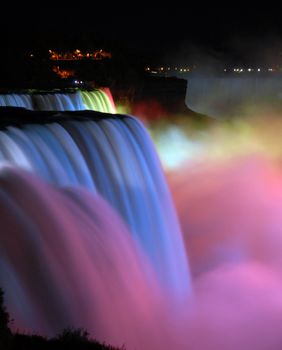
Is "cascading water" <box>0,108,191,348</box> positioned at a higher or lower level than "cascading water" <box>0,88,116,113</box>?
lower

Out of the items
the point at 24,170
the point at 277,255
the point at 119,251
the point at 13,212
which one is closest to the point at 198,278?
the point at 277,255

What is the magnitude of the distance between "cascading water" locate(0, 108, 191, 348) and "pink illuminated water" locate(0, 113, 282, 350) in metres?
0.02

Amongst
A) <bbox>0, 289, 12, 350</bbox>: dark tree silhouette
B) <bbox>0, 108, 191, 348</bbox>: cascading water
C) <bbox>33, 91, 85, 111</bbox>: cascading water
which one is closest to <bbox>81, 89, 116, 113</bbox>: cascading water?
<bbox>33, 91, 85, 111</bbox>: cascading water

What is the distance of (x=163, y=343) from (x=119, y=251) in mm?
1561

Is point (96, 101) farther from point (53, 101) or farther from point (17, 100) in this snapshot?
point (17, 100)

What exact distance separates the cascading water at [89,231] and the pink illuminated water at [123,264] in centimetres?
2

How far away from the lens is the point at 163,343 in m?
7.67

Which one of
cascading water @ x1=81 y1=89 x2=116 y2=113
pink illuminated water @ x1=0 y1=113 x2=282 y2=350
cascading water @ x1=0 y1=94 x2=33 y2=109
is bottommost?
pink illuminated water @ x1=0 y1=113 x2=282 y2=350

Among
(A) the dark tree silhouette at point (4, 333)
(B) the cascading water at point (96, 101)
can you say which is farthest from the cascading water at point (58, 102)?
(A) the dark tree silhouette at point (4, 333)

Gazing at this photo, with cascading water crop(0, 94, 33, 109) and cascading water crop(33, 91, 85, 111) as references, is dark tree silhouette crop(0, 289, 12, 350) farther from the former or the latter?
cascading water crop(33, 91, 85, 111)

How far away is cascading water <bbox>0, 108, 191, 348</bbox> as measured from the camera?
572cm

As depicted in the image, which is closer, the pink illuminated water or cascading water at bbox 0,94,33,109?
the pink illuminated water

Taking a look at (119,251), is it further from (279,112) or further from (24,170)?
(279,112)

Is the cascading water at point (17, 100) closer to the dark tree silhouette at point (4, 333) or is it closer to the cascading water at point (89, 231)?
the cascading water at point (89, 231)
